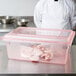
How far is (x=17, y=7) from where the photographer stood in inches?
97.0

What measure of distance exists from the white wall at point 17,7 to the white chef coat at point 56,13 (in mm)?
544

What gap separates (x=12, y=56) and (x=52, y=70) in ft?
0.72

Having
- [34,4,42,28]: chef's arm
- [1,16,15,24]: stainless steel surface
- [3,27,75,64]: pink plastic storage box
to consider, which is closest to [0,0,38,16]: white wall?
[1,16,15,24]: stainless steel surface

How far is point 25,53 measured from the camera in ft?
2.85

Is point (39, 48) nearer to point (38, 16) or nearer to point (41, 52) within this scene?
point (41, 52)

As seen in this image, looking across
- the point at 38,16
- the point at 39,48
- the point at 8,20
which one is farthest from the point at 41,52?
the point at 8,20

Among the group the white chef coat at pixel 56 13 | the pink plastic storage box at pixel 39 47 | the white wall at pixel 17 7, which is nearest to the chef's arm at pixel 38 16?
the white chef coat at pixel 56 13

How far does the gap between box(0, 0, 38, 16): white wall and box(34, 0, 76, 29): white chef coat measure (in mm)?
544

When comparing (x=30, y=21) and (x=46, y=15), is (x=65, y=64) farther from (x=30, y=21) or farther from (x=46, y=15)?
(x=30, y=21)

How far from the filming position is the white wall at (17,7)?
8.00 ft

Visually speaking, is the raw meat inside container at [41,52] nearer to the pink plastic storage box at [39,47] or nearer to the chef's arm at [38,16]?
the pink plastic storage box at [39,47]

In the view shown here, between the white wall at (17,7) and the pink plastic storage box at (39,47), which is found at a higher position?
the white wall at (17,7)

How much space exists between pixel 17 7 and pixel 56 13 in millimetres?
755

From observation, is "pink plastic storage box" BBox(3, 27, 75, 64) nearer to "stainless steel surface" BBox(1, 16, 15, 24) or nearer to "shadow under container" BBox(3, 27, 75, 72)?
"shadow under container" BBox(3, 27, 75, 72)
